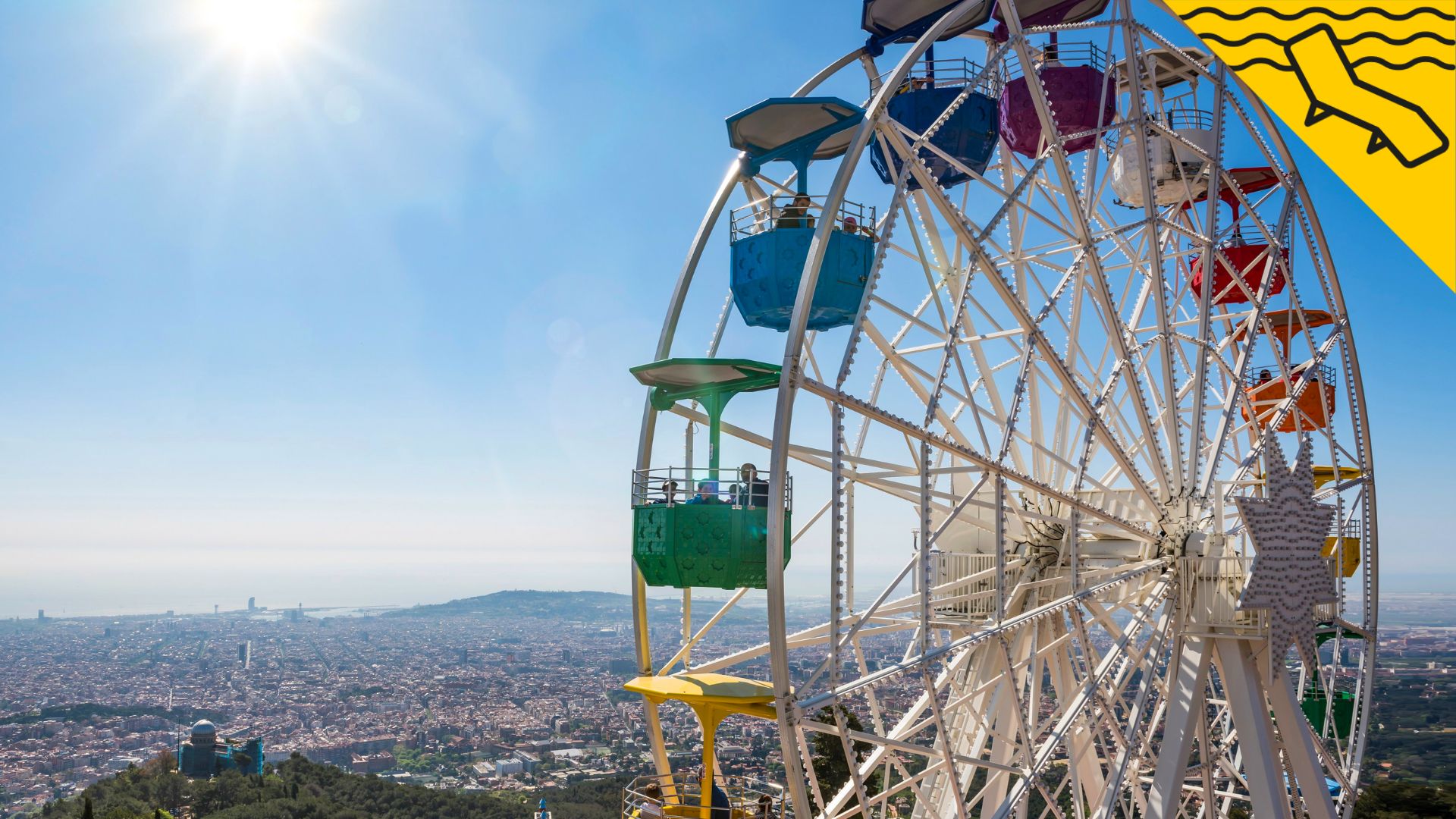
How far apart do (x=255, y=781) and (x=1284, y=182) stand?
47199 millimetres

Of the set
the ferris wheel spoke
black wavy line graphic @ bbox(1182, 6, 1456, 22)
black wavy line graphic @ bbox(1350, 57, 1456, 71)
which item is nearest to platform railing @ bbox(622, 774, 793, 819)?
the ferris wheel spoke

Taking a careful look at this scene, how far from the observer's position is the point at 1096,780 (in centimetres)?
1814

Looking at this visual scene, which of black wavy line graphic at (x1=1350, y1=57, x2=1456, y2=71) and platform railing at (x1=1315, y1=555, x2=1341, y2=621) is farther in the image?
platform railing at (x1=1315, y1=555, x2=1341, y2=621)

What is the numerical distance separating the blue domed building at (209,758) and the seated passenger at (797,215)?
47622mm

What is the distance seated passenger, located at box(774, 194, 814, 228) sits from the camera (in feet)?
47.5

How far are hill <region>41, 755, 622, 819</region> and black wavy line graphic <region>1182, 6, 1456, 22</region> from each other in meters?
41.6

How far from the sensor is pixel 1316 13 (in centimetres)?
739

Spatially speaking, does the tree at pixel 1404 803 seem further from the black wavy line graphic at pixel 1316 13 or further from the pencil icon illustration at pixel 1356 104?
the pencil icon illustration at pixel 1356 104

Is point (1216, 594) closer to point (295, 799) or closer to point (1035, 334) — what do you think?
point (1035, 334)

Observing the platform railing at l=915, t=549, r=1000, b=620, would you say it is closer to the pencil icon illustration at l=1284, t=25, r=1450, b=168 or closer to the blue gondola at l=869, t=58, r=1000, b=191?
the blue gondola at l=869, t=58, r=1000, b=191

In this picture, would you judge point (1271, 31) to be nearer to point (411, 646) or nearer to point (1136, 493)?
point (1136, 493)

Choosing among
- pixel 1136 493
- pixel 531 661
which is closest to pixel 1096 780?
pixel 1136 493

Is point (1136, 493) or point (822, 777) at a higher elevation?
point (1136, 493)

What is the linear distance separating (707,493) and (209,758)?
48.2 metres
